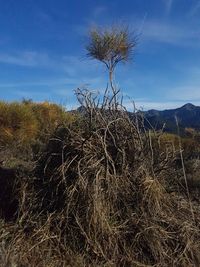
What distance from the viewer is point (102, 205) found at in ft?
23.8

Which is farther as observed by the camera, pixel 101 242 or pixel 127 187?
pixel 127 187

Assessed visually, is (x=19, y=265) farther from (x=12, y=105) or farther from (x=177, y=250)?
(x=12, y=105)

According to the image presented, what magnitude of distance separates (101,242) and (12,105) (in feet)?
44.2

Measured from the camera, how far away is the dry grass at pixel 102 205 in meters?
6.97

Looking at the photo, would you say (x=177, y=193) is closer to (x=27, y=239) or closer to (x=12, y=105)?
(x=27, y=239)

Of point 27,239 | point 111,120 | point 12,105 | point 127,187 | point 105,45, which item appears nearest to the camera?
point 27,239

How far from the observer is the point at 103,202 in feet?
24.0

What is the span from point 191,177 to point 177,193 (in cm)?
305

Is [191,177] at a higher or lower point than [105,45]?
lower

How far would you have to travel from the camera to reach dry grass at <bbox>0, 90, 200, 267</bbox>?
697cm

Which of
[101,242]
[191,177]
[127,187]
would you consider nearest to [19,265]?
[101,242]

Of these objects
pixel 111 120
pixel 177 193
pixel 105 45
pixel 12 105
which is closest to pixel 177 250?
pixel 177 193

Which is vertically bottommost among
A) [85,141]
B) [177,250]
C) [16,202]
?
[177,250]

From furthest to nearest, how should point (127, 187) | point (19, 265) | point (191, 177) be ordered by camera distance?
1. point (191, 177)
2. point (127, 187)
3. point (19, 265)
